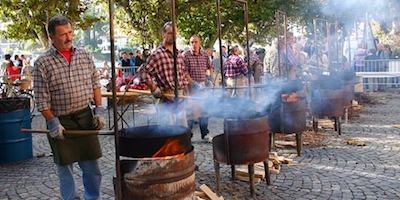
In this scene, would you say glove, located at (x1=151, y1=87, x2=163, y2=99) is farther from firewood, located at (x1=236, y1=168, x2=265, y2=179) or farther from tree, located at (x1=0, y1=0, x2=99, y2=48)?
tree, located at (x1=0, y1=0, x2=99, y2=48)

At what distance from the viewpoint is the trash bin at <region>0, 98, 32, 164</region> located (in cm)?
728

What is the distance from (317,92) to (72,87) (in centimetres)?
554

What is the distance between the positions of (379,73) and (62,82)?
15074 millimetres

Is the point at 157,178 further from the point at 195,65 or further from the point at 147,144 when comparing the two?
the point at 195,65

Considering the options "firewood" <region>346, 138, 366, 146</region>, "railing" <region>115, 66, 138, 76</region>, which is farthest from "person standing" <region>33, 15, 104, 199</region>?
"railing" <region>115, 66, 138, 76</region>

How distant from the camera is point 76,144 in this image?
4.20 meters

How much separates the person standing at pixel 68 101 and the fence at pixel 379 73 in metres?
14.1

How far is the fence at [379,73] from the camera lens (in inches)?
662

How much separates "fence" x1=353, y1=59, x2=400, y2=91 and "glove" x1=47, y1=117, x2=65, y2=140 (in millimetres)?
14554

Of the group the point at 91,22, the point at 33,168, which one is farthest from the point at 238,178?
the point at 91,22

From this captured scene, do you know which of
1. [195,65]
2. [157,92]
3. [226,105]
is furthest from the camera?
[195,65]

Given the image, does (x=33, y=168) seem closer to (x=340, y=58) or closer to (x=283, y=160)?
(x=283, y=160)

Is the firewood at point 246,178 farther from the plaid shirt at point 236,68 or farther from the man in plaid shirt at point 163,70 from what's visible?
the plaid shirt at point 236,68

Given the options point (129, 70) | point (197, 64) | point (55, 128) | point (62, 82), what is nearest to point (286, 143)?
point (197, 64)
